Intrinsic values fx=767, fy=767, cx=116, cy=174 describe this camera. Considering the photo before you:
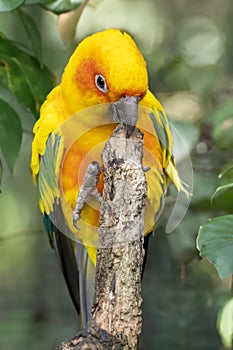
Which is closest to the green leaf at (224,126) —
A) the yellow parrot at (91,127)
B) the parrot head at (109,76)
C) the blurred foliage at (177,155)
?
the blurred foliage at (177,155)

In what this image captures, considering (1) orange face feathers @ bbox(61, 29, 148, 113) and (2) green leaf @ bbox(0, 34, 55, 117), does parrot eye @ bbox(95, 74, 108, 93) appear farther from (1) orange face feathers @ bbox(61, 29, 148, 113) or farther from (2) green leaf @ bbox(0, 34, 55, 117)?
(2) green leaf @ bbox(0, 34, 55, 117)

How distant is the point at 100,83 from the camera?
5.31ft

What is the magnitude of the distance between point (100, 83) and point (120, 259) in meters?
0.56

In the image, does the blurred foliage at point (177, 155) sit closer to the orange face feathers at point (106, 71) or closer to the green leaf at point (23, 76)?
Answer: the green leaf at point (23, 76)

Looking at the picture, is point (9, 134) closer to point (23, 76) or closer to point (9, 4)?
point (23, 76)

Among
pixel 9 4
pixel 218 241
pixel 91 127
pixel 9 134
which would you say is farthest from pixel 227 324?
pixel 9 4

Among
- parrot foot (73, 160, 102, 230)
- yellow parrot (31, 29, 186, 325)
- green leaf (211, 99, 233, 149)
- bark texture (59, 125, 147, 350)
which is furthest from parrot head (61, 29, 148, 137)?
green leaf (211, 99, 233, 149)

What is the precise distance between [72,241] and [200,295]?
680 mm

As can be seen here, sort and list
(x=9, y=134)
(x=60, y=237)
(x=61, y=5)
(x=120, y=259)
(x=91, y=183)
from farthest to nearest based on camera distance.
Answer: (x=60, y=237) → (x=61, y=5) → (x=9, y=134) → (x=91, y=183) → (x=120, y=259)

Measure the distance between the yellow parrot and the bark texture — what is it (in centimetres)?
29

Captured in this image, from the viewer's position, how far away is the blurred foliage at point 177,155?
6.14ft

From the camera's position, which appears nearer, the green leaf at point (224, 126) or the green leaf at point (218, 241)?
the green leaf at point (218, 241)

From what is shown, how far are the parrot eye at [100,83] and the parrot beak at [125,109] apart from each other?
43 mm

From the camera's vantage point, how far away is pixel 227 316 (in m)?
1.45
